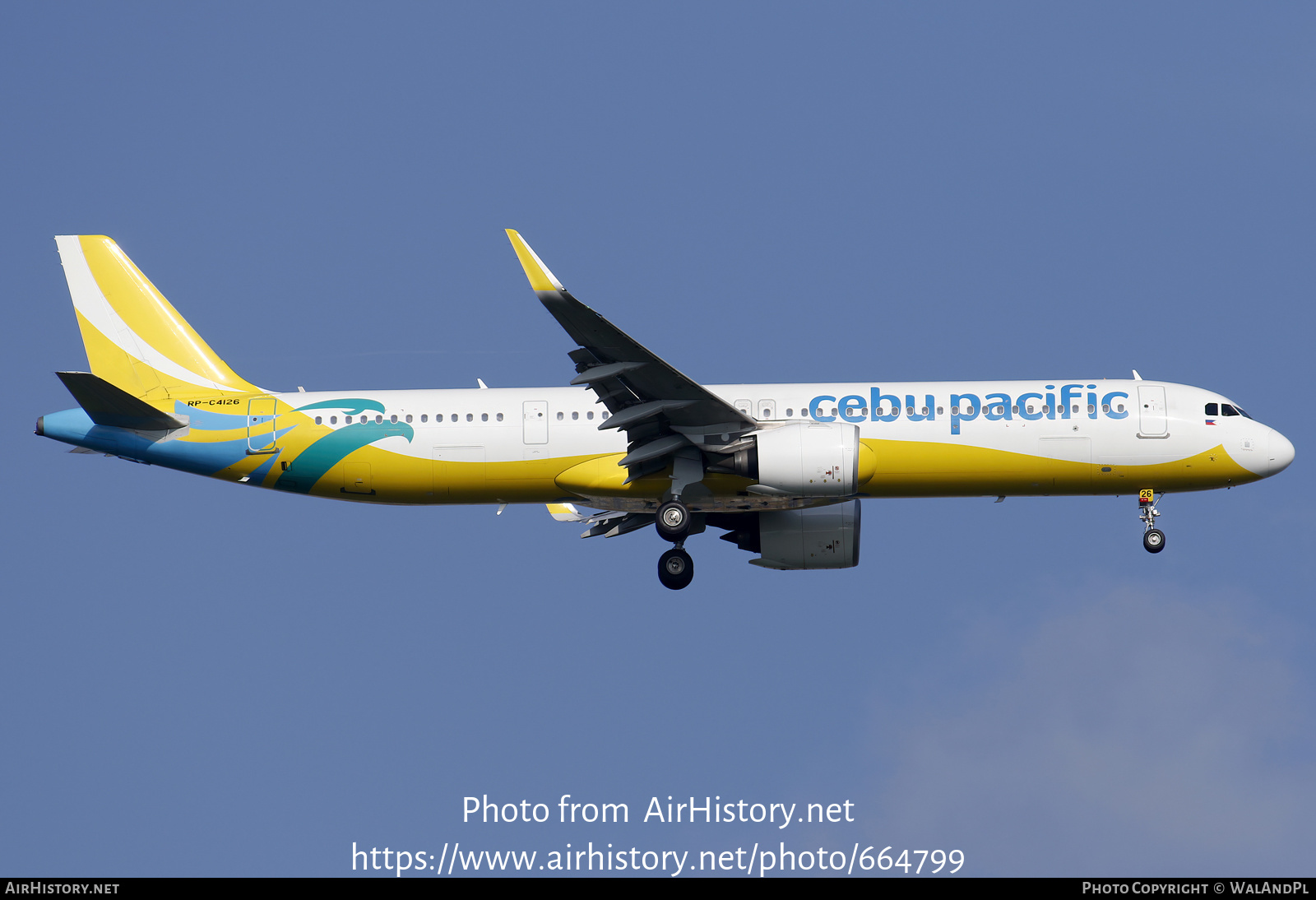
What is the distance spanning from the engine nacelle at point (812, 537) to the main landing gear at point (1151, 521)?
7753 mm

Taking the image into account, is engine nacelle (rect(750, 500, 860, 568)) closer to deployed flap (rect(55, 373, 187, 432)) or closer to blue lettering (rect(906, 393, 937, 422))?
blue lettering (rect(906, 393, 937, 422))

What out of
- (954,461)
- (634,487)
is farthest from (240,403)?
(954,461)

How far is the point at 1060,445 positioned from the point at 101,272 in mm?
26997

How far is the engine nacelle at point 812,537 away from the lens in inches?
1742

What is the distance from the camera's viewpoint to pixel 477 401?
137 ft

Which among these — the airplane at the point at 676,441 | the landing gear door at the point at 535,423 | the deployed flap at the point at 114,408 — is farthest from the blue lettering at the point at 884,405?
the deployed flap at the point at 114,408

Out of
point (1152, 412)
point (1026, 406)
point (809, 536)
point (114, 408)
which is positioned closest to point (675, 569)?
point (809, 536)

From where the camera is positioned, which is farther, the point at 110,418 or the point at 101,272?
the point at 101,272

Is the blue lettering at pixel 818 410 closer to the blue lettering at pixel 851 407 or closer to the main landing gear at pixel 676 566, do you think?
the blue lettering at pixel 851 407

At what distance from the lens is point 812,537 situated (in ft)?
146

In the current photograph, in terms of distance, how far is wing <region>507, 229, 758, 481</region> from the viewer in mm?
36562

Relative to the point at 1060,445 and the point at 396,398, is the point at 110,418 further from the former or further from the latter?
the point at 1060,445
